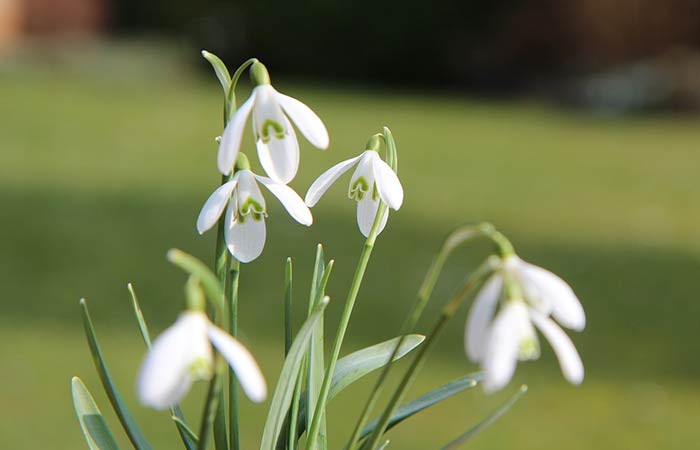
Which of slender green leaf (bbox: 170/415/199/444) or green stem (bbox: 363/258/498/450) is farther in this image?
slender green leaf (bbox: 170/415/199/444)

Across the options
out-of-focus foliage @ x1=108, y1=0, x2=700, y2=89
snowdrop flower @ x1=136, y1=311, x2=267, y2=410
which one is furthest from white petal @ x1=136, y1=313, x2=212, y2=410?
out-of-focus foliage @ x1=108, y1=0, x2=700, y2=89

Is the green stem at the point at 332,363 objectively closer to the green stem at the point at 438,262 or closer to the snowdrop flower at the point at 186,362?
the green stem at the point at 438,262

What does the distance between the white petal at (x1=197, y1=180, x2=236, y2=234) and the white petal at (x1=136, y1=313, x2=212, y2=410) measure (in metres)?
0.20

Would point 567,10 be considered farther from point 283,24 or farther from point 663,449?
point 663,449

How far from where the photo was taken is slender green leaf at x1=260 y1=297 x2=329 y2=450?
86 centimetres

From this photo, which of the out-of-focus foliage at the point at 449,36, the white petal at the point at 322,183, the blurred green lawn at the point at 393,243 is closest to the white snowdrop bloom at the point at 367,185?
the white petal at the point at 322,183

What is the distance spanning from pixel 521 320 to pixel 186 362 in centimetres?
20

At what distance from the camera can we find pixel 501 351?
2.19 feet

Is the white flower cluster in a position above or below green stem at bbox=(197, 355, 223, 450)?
above

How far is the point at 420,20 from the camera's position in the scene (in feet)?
32.9

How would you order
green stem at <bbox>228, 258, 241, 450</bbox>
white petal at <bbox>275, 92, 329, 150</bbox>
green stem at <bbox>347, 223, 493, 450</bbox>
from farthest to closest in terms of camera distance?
green stem at <bbox>228, 258, 241, 450</bbox>
white petal at <bbox>275, 92, 329, 150</bbox>
green stem at <bbox>347, 223, 493, 450</bbox>

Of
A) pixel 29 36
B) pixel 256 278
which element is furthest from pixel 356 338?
pixel 29 36

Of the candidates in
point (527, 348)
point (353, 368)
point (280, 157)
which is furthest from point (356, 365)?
point (527, 348)

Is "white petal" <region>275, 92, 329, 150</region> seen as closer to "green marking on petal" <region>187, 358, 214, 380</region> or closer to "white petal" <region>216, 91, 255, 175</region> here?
"white petal" <region>216, 91, 255, 175</region>
